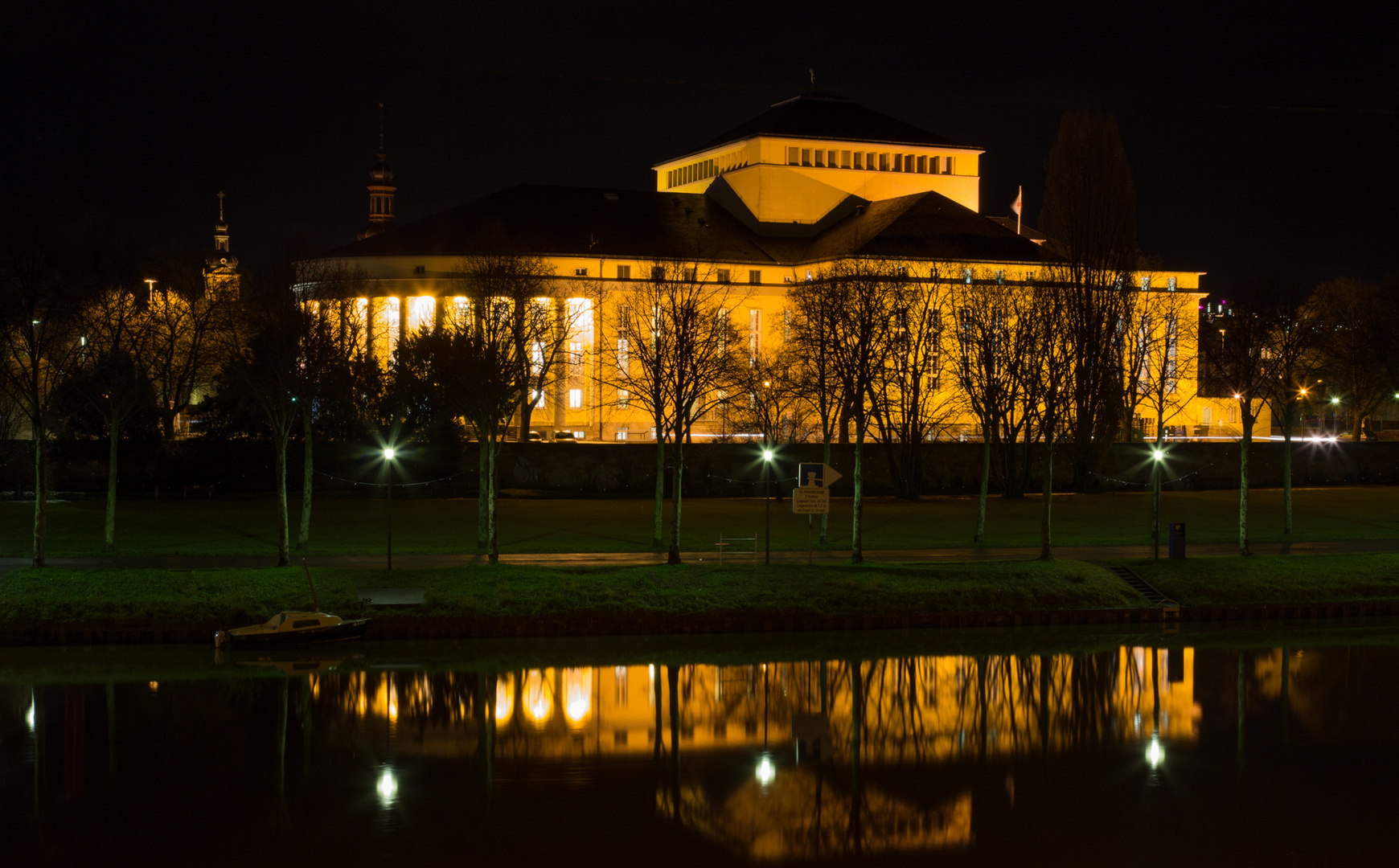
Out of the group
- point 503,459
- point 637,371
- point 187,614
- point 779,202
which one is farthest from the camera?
point 779,202

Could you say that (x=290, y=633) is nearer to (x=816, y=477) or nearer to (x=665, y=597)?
(x=665, y=597)

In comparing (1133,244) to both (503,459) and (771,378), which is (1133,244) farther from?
(503,459)

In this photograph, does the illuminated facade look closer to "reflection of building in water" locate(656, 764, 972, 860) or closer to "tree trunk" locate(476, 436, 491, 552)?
"tree trunk" locate(476, 436, 491, 552)

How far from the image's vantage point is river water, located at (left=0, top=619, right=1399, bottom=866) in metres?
16.8

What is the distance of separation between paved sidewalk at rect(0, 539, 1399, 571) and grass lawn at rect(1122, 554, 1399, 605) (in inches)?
87.5

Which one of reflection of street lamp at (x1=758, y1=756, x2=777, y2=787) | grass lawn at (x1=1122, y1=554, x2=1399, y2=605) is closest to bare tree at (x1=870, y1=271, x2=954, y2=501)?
grass lawn at (x1=1122, y1=554, x2=1399, y2=605)

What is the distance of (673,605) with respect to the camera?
3200 cm

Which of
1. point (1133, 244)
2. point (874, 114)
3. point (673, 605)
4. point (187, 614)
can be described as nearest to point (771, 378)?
point (1133, 244)

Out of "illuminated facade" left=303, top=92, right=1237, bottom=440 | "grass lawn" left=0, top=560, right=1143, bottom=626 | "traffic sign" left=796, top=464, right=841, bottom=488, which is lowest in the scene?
"grass lawn" left=0, top=560, right=1143, bottom=626

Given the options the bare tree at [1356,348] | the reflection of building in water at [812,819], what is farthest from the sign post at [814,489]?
the bare tree at [1356,348]

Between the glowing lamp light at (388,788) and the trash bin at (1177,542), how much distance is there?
2581cm

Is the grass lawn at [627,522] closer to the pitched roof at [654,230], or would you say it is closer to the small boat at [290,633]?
the small boat at [290,633]

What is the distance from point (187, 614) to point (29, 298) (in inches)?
436

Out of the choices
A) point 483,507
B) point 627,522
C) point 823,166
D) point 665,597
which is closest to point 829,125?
point 823,166
